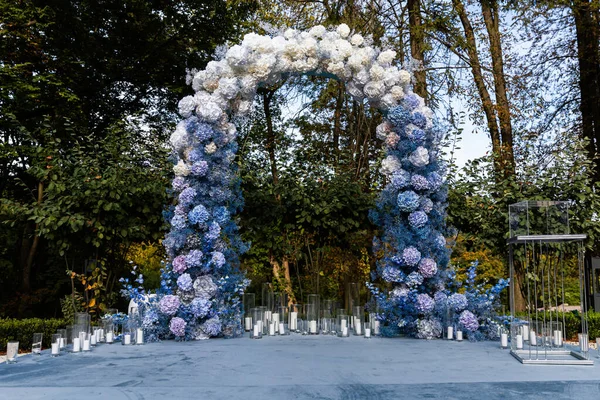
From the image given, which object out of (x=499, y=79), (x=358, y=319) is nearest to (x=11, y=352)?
(x=358, y=319)

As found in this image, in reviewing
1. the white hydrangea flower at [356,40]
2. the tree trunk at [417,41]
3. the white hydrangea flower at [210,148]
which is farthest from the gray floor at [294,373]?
the tree trunk at [417,41]

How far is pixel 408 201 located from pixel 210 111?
2.09 m

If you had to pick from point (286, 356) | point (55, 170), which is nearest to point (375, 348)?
point (286, 356)

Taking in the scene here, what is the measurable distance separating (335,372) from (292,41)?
3280mm

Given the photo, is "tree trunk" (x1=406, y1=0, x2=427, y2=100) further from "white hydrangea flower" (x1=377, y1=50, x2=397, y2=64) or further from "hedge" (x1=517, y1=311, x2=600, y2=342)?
"hedge" (x1=517, y1=311, x2=600, y2=342)

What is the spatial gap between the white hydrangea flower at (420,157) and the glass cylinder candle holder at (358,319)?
1.59 meters

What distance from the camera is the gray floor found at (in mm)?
3117

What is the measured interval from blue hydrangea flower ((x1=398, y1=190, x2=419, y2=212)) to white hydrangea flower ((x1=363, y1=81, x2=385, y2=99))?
3.36 ft

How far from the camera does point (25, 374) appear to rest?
3.70 m

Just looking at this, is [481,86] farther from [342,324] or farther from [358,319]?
[342,324]

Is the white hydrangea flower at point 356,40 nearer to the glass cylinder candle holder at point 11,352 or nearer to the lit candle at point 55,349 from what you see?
the lit candle at point 55,349

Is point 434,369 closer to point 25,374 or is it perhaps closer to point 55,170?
point 25,374

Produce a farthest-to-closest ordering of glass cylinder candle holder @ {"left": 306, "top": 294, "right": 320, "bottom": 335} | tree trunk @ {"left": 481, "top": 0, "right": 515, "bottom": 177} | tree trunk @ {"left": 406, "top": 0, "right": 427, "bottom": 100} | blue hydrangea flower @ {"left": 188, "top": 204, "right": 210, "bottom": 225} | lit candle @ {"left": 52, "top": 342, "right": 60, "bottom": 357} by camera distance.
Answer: tree trunk @ {"left": 481, "top": 0, "right": 515, "bottom": 177} → tree trunk @ {"left": 406, "top": 0, "right": 427, "bottom": 100} → glass cylinder candle holder @ {"left": 306, "top": 294, "right": 320, "bottom": 335} → blue hydrangea flower @ {"left": 188, "top": 204, "right": 210, "bottom": 225} → lit candle @ {"left": 52, "top": 342, "right": 60, "bottom": 357}

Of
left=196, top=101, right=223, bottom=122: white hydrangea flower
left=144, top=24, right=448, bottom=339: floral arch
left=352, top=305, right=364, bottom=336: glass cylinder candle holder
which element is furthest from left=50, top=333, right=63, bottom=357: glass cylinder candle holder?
left=352, top=305, right=364, bottom=336: glass cylinder candle holder
